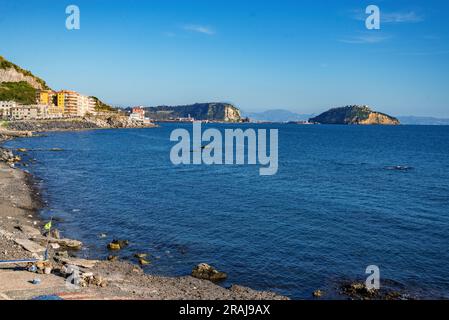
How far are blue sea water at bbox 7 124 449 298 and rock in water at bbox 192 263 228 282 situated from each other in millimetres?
711


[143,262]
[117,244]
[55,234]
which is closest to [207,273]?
[143,262]

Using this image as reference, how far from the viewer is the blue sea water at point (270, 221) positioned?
28656mm

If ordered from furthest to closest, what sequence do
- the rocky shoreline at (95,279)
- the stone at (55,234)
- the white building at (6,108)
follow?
the white building at (6,108) → the stone at (55,234) → the rocky shoreline at (95,279)

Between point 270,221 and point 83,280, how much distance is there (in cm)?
2167

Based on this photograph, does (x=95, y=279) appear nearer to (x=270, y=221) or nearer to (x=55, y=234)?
(x=55, y=234)

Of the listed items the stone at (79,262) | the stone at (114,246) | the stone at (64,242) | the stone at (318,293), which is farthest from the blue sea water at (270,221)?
the stone at (79,262)

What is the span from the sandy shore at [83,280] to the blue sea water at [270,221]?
73.0 inches

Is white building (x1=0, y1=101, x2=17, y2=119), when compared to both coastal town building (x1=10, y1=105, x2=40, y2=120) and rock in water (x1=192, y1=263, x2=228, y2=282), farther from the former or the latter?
rock in water (x1=192, y1=263, x2=228, y2=282)

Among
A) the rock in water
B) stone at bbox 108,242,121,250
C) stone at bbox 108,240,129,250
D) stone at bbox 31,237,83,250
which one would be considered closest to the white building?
stone at bbox 31,237,83,250

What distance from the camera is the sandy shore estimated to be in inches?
798

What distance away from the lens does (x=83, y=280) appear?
2175 centimetres

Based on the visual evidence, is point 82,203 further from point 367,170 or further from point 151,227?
point 367,170

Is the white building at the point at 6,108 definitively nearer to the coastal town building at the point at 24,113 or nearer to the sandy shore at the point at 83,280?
the coastal town building at the point at 24,113
